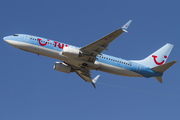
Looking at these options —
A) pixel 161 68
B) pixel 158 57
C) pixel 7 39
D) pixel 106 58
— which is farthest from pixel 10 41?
pixel 158 57

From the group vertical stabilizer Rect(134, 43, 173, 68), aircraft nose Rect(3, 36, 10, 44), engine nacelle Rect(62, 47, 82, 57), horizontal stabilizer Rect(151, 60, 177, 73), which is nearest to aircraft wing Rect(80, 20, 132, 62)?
engine nacelle Rect(62, 47, 82, 57)

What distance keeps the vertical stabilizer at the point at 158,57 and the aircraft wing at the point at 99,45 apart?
34.9 feet

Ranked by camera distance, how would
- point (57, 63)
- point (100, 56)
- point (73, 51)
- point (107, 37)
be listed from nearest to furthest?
point (107, 37) < point (73, 51) < point (100, 56) < point (57, 63)

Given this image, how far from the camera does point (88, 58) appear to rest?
39.9m

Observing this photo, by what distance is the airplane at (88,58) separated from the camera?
38.4 metres

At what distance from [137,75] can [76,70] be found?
1152 cm

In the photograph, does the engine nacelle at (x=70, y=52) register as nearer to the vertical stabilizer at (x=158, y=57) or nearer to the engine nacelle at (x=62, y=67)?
the engine nacelle at (x=62, y=67)

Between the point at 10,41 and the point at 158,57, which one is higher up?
the point at 10,41

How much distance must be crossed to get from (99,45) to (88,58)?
3664 millimetres

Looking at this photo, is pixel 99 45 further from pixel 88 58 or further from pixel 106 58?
pixel 106 58

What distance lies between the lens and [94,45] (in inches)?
1484

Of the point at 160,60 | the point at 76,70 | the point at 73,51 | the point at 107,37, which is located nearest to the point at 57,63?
the point at 76,70

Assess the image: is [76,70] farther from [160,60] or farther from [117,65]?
[160,60]

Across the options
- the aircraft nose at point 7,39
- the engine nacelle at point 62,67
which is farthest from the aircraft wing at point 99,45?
the aircraft nose at point 7,39
